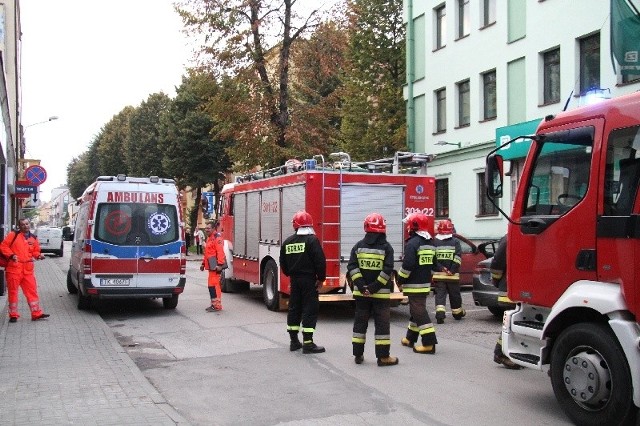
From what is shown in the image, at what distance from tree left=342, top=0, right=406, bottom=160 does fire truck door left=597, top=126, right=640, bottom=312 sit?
26.6m

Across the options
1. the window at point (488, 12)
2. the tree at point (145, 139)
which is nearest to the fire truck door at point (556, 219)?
the window at point (488, 12)

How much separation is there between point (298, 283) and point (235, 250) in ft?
23.0

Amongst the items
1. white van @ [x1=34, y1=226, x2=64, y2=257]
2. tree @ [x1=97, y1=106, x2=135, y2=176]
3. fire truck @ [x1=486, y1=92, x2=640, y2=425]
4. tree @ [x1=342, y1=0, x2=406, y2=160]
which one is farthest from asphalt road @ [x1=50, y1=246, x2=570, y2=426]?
tree @ [x1=97, y1=106, x2=135, y2=176]

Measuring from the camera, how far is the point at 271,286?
13.7 m

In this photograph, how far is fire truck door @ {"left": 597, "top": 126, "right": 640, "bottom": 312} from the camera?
5.34 m

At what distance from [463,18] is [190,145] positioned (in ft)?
76.0

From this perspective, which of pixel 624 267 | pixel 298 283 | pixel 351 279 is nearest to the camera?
pixel 624 267

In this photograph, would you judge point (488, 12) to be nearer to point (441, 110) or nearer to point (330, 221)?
point (441, 110)

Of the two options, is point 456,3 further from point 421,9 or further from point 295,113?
point 295,113

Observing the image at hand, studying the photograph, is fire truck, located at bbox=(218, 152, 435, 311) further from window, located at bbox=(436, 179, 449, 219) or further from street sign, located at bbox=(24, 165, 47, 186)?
window, located at bbox=(436, 179, 449, 219)

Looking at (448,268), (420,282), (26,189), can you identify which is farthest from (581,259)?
(26,189)

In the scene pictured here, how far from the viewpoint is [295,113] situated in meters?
26.4

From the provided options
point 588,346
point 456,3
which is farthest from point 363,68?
point 588,346

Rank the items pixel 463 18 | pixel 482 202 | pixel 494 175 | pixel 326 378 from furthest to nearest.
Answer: pixel 463 18 < pixel 482 202 < pixel 326 378 < pixel 494 175
